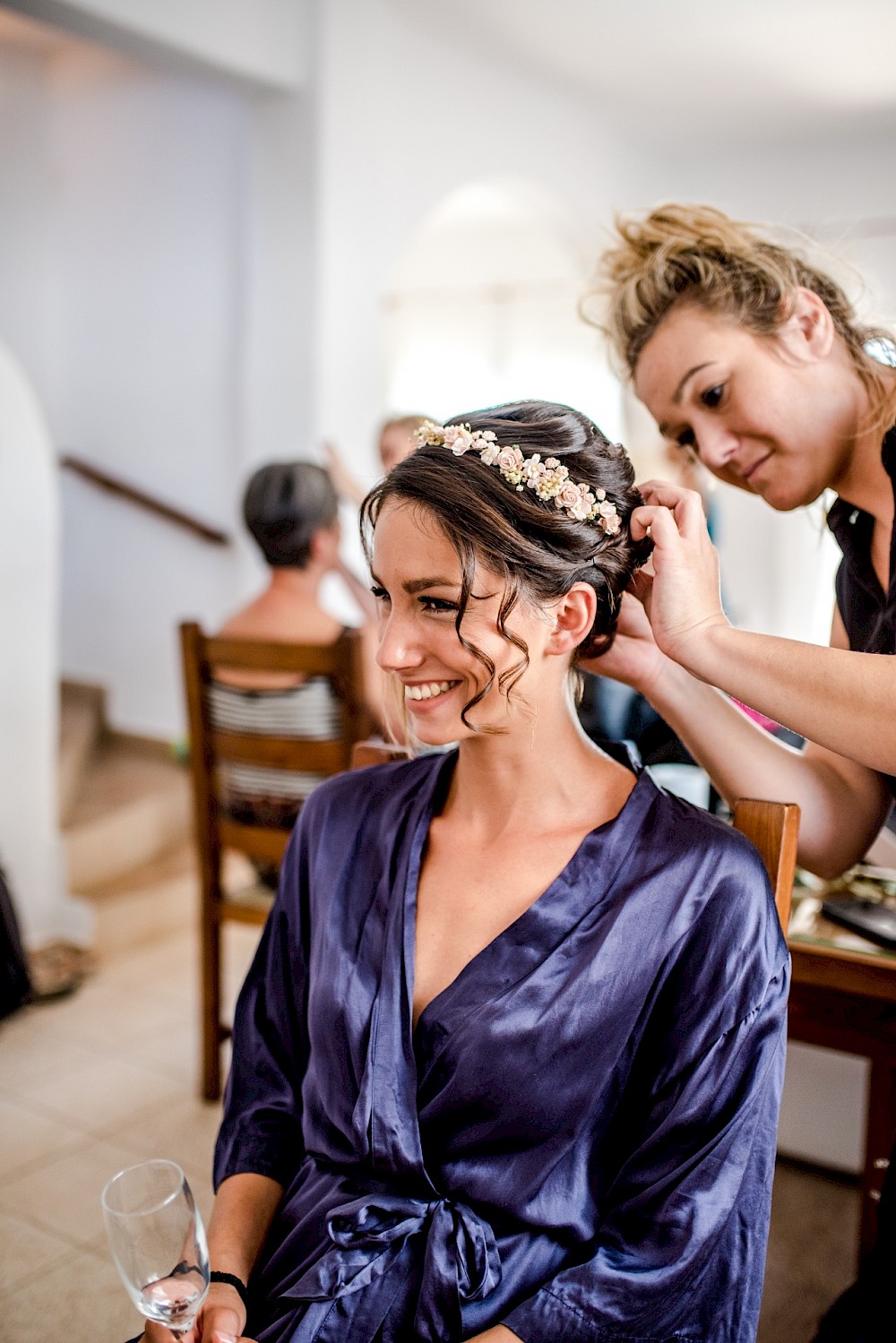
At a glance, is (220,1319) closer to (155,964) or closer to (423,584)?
(423,584)

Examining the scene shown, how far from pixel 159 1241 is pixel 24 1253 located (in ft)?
4.70

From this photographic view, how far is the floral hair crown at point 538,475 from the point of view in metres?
1.12

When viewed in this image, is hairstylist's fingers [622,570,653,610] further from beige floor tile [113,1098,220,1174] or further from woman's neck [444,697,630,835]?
beige floor tile [113,1098,220,1174]

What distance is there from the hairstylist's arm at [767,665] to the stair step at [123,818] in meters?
3.02

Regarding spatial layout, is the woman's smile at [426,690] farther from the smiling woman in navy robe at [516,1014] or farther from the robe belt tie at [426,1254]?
the robe belt tie at [426,1254]

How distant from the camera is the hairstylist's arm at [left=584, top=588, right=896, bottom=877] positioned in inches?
50.4

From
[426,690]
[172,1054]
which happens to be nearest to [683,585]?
[426,690]

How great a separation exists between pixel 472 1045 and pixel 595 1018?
0.39 ft

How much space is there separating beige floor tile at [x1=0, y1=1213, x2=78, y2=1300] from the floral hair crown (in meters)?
1.70

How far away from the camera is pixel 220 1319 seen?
105cm

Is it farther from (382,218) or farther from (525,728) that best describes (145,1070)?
(382,218)

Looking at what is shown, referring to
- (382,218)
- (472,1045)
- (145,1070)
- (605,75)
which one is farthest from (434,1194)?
(605,75)

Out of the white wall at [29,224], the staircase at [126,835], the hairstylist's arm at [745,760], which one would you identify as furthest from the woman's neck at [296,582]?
the white wall at [29,224]

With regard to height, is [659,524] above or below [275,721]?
above
